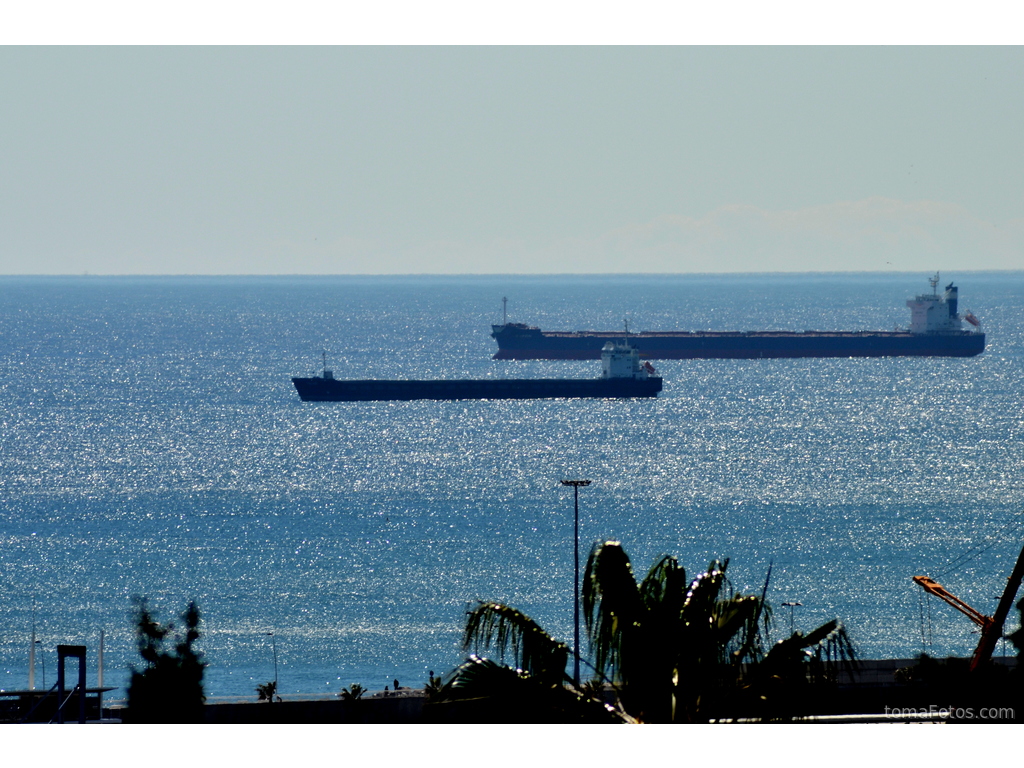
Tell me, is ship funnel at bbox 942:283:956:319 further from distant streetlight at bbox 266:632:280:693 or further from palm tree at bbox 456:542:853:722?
palm tree at bbox 456:542:853:722

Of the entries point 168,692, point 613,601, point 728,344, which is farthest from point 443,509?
point 728,344

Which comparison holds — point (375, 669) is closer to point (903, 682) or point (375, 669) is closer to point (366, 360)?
point (903, 682)

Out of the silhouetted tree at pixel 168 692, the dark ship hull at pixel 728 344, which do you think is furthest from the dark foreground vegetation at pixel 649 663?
the dark ship hull at pixel 728 344

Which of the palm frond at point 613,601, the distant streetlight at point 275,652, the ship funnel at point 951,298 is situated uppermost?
the ship funnel at point 951,298

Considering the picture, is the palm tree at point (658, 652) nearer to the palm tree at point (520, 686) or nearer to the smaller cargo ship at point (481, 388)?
the palm tree at point (520, 686)

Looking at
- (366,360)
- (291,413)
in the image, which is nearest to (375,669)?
(291,413)
